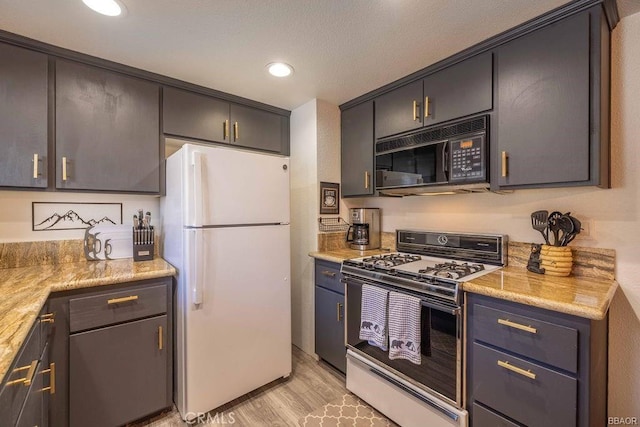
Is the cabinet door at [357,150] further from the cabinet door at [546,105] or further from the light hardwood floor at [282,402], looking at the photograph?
the light hardwood floor at [282,402]

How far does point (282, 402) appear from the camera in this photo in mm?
1926

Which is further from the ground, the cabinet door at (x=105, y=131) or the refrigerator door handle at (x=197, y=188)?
the cabinet door at (x=105, y=131)

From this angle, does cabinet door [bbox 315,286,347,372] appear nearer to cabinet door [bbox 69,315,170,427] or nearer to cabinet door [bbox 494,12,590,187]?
cabinet door [bbox 69,315,170,427]

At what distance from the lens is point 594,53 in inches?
51.8

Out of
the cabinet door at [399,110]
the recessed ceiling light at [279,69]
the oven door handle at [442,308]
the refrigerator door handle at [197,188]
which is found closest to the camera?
the oven door handle at [442,308]

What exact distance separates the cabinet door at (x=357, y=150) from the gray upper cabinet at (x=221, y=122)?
0.57 meters

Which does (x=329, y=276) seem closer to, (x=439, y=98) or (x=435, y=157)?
(x=435, y=157)

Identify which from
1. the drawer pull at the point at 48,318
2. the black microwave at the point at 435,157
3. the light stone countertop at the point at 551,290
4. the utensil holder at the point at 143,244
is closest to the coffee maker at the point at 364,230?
the black microwave at the point at 435,157

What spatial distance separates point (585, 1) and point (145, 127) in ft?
8.36

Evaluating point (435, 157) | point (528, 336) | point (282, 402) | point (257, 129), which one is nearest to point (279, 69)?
point (257, 129)

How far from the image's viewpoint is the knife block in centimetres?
151

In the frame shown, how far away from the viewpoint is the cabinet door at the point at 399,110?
6.60 feet

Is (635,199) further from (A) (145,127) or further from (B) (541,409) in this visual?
(A) (145,127)

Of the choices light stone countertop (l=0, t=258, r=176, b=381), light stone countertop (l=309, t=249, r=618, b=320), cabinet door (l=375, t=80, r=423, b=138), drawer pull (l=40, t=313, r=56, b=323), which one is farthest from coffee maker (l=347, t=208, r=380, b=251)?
drawer pull (l=40, t=313, r=56, b=323)
